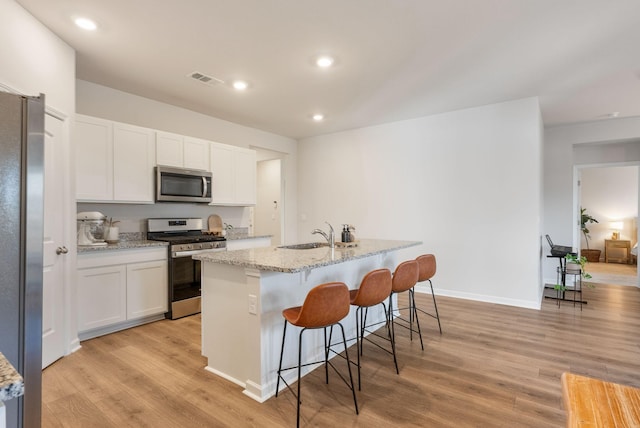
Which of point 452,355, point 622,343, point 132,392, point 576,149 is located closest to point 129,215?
point 132,392

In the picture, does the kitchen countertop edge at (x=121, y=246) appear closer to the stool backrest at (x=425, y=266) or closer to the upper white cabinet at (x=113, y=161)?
the upper white cabinet at (x=113, y=161)

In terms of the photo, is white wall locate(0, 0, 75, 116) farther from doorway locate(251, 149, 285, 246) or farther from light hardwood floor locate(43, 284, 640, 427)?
doorway locate(251, 149, 285, 246)

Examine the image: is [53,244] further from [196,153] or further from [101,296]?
[196,153]

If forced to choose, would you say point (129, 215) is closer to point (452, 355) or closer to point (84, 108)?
point (84, 108)

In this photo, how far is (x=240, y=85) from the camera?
3.81 metres

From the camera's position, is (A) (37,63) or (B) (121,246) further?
(B) (121,246)

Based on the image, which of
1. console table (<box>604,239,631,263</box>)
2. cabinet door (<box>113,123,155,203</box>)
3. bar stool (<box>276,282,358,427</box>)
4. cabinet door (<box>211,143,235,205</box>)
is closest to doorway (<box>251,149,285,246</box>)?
cabinet door (<box>211,143,235,205</box>)

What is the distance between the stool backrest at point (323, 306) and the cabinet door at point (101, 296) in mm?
2390

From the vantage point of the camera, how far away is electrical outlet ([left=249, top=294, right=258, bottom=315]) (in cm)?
227

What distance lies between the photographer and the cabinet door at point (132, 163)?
364cm

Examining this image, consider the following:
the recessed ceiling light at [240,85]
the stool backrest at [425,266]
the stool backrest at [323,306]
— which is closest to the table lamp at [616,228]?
the stool backrest at [425,266]

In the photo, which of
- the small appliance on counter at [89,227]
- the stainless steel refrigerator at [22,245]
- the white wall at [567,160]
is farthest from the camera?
the white wall at [567,160]

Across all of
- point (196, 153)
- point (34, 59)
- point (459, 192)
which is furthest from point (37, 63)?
point (459, 192)

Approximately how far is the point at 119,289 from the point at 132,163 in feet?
4.64
